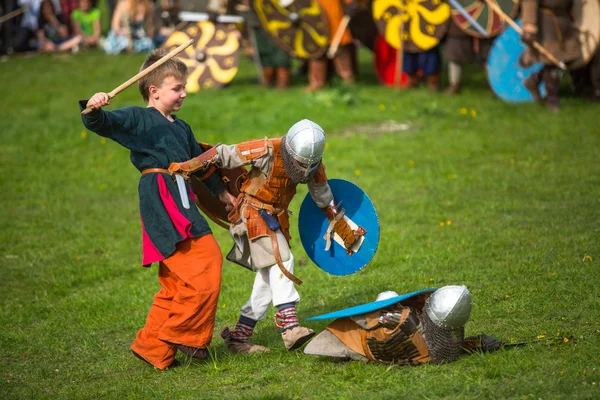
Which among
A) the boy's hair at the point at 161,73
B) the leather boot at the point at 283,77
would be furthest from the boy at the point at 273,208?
the leather boot at the point at 283,77

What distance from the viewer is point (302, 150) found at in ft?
15.0

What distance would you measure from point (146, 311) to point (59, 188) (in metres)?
4.08

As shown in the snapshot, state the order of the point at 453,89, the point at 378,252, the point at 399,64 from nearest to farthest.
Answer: the point at 378,252, the point at 453,89, the point at 399,64

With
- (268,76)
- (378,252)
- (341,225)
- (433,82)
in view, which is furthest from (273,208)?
(268,76)

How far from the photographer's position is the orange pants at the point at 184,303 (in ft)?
15.3

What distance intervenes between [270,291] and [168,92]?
4.18 ft

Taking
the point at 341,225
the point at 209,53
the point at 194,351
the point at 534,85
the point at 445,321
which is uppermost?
the point at 341,225

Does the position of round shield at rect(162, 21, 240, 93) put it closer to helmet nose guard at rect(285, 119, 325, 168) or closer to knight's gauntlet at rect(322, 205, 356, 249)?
knight's gauntlet at rect(322, 205, 356, 249)

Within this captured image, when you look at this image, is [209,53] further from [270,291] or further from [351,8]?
[270,291]

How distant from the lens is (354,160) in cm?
970

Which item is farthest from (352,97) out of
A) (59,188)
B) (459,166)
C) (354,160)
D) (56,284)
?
(56,284)

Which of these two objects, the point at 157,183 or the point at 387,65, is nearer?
the point at 157,183

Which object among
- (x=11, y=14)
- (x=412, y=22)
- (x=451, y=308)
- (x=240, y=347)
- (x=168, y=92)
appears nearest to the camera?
(x=451, y=308)

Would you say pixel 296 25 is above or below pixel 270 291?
below
